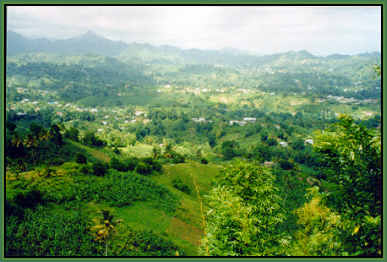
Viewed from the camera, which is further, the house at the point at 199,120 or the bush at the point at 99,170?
the house at the point at 199,120

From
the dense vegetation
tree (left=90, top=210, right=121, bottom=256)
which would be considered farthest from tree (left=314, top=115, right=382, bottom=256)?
tree (left=90, top=210, right=121, bottom=256)

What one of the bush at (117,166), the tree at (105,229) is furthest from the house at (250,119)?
the tree at (105,229)

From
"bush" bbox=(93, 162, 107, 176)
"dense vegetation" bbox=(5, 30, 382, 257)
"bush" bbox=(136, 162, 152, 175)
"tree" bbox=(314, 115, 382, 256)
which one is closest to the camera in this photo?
"tree" bbox=(314, 115, 382, 256)

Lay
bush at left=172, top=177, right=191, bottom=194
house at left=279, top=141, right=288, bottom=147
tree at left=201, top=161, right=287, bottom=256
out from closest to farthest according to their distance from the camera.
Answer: tree at left=201, top=161, right=287, bottom=256
bush at left=172, top=177, right=191, bottom=194
house at left=279, top=141, right=288, bottom=147

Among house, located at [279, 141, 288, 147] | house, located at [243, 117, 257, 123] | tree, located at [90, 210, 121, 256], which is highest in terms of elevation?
tree, located at [90, 210, 121, 256]

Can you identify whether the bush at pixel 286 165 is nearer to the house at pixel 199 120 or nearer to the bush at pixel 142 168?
the bush at pixel 142 168

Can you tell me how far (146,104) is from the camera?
506ft

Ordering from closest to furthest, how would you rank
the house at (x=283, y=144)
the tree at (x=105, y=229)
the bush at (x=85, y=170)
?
the tree at (x=105, y=229) < the bush at (x=85, y=170) < the house at (x=283, y=144)

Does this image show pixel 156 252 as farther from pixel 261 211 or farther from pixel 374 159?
pixel 374 159

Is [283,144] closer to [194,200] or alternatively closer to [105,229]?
[194,200]

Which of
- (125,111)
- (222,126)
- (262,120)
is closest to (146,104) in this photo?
(125,111)

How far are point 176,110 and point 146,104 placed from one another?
2648cm

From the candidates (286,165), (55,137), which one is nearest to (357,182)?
(55,137)

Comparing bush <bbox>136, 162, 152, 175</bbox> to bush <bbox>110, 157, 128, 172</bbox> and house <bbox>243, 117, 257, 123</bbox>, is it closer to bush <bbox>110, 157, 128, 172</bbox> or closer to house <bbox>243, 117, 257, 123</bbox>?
bush <bbox>110, 157, 128, 172</bbox>
